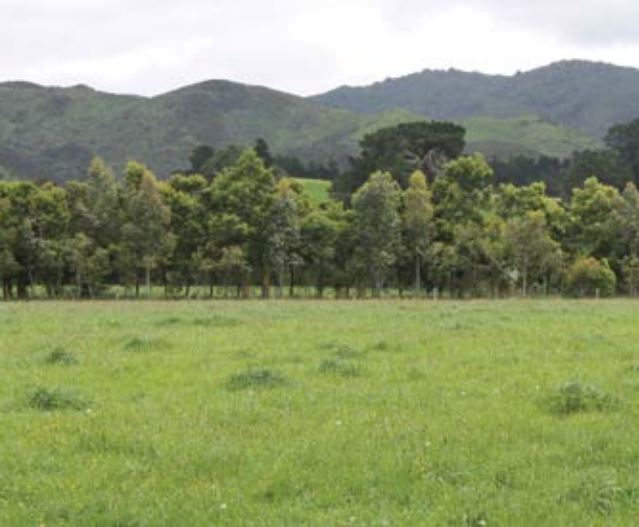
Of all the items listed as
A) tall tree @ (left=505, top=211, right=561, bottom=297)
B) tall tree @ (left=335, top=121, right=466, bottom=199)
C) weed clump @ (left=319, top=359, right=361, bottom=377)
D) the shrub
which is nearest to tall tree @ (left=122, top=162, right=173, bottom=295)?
tall tree @ (left=505, top=211, right=561, bottom=297)

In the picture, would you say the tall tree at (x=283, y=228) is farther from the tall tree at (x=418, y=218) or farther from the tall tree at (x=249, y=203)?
the tall tree at (x=418, y=218)

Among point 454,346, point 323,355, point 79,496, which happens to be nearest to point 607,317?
point 454,346

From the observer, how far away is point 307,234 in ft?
295

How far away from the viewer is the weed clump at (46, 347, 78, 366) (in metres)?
22.6

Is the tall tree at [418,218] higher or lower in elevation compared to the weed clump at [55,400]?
higher

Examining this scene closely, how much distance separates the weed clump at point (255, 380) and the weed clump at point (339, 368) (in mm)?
1629

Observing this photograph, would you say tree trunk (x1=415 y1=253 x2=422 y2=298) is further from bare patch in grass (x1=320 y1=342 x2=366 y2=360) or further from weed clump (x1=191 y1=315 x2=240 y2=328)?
bare patch in grass (x1=320 y1=342 x2=366 y2=360)

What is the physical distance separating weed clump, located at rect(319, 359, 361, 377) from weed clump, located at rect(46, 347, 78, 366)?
21.3 ft

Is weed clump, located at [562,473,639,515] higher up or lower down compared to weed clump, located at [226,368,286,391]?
lower down

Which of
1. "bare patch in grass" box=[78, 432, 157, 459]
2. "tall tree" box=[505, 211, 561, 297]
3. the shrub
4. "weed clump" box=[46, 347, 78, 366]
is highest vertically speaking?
"tall tree" box=[505, 211, 561, 297]

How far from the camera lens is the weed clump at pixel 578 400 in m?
15.9

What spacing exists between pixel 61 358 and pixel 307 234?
221 ft

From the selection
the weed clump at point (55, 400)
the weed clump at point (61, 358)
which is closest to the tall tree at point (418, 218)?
the weed clump at point (61, 358)

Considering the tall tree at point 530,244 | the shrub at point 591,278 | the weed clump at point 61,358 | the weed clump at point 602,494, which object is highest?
the tall tree at point 530,244
